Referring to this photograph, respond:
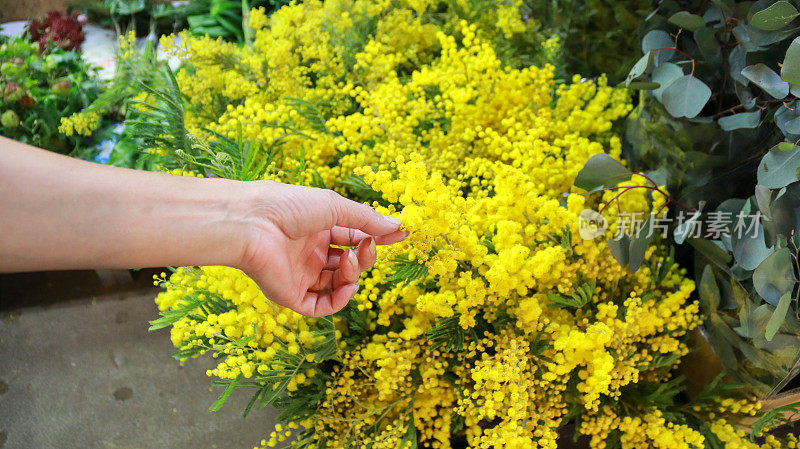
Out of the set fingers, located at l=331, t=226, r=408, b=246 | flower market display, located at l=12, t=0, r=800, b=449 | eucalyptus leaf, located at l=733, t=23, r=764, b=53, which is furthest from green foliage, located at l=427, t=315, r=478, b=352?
eucalyptus leaf, located at l=733, t=23, r=764, b=53

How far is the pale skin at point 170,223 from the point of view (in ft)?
2.46

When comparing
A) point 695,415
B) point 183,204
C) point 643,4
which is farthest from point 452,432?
point 643,4

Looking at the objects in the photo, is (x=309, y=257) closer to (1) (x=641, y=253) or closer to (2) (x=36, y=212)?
(2) (x=36, y=212)

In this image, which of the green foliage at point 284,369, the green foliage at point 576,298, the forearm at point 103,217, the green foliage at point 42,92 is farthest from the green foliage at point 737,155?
the green foliage at point 42,92

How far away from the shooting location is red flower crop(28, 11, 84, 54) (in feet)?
8.73

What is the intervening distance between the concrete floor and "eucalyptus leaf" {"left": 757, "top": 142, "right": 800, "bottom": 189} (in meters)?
1.61

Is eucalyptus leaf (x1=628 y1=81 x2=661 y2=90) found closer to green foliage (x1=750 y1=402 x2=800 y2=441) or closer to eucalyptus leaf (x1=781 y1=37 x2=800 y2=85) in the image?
eucalyptus leaf (x1=781 y1=37 x2=800 y2=85)

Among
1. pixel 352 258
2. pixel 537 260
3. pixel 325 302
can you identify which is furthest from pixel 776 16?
pixel 325 302

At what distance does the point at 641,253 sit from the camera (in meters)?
1.09

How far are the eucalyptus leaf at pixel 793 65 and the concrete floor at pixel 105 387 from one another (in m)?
1.73

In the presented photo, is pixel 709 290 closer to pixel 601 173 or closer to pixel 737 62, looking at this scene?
pixel 601 173

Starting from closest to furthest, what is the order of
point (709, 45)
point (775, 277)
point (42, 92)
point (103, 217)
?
1. point (103, 217)
2. point (775, 277)
3. point (709, 45)
4. point (42, 92)

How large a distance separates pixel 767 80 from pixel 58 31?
301 cm

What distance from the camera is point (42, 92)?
2408 mm
